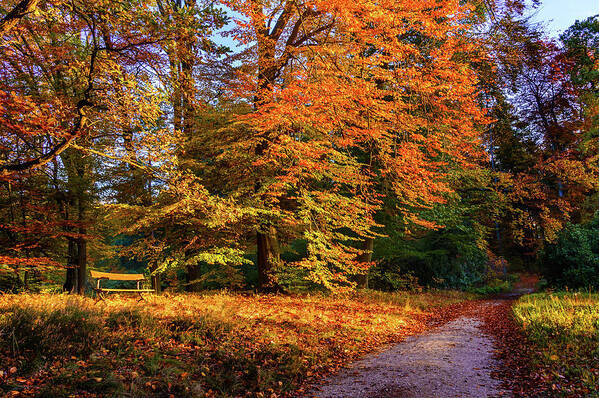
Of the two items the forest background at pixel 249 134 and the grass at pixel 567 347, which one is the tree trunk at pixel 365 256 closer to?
the forest background at pixel 249 134

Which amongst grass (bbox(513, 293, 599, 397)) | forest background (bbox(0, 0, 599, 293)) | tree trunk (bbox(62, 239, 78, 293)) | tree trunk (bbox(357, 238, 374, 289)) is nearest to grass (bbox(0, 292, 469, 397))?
forest background (bbox(0, 0, 599, 293))

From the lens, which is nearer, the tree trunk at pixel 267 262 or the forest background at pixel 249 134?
the forest background at pixel 249 134

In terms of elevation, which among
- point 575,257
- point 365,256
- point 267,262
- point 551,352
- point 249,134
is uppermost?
point 249,134

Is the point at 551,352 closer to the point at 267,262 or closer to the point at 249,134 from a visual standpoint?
the point at 267,262

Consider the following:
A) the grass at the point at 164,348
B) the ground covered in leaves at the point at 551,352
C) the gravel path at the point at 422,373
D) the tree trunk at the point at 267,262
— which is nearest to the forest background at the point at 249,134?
the tree trunk at the point at 267,262

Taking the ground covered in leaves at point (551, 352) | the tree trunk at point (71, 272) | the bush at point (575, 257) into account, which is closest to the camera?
the ground covered in leaves at point (551, 352)

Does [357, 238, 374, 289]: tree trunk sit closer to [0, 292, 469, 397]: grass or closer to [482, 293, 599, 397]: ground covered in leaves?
[482, 293, 599, 397]: ground covered in leaves

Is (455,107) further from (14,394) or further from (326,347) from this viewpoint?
(14,394)

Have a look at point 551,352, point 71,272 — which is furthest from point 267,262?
point 551,352

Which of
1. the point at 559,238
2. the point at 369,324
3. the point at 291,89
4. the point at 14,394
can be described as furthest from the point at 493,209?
the point at 14,394

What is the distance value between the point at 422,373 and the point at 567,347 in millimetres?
3108

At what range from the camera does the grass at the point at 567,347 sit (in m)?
4.95

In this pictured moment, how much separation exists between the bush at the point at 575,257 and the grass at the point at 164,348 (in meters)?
11.4

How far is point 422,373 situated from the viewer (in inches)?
223
